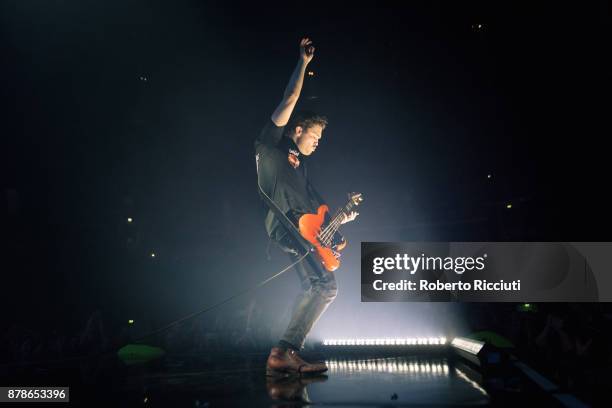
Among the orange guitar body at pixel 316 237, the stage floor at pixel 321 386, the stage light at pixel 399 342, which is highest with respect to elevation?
the orange guitar body at pixel 316 237

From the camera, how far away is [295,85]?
192 inches

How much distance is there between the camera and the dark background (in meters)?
7.04

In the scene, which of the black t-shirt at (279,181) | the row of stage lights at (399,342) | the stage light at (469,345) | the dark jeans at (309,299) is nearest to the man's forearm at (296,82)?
the black t-shirt at (279,181)

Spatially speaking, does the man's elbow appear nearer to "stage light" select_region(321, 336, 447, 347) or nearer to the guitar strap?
the guitar strap

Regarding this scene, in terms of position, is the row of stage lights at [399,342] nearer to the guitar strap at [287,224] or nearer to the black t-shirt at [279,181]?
the guitar strap at [287,224]

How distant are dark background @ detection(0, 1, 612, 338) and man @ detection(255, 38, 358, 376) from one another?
1.70 meters

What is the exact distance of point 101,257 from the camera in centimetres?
709

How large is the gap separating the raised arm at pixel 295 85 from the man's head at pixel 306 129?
0.38 meters

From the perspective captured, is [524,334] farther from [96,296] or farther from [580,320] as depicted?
[96,296]

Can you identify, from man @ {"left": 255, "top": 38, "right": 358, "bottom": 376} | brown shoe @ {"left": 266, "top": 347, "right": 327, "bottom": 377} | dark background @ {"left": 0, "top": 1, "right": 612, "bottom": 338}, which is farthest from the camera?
dark background @ {"left": 0, "top": 1, "right": 612, "bottom": 338}

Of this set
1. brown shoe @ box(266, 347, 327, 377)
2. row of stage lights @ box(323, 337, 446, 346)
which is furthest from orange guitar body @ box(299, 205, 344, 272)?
row of stage lights @ box(323, 337, 446, 346)

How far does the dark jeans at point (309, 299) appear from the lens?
15.3 ft

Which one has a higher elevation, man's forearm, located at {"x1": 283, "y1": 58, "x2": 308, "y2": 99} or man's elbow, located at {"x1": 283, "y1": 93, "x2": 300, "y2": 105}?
man's forearm, located at {"x1": 283, "y1": 58, "x2": 308, "y2": 99}

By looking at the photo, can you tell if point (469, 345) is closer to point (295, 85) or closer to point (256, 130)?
point (295, 85)
